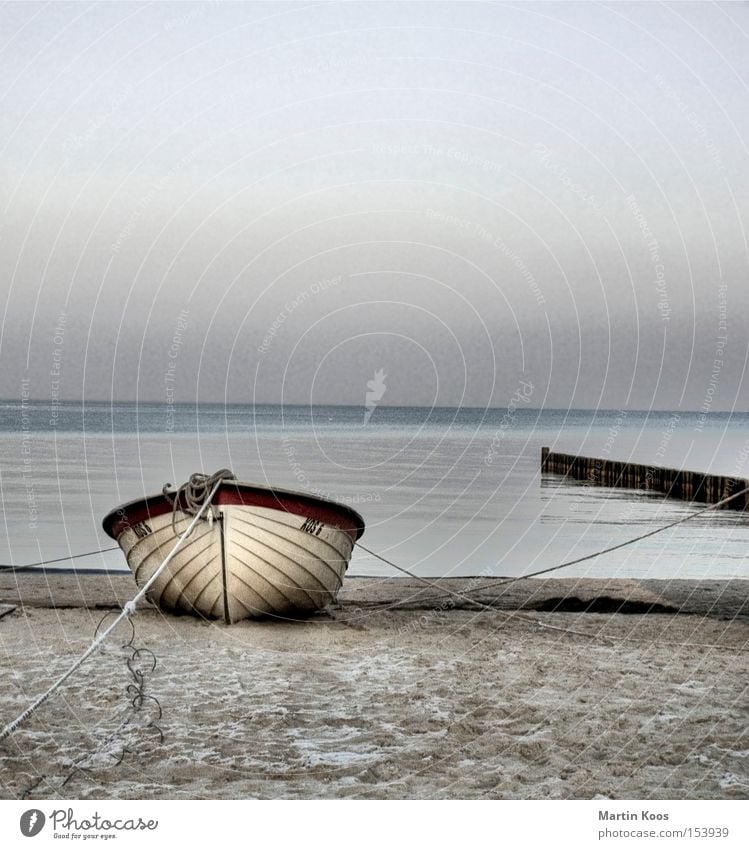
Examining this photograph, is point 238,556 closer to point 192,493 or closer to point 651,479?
point 192,493

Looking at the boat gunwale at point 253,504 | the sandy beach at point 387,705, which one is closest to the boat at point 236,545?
the boat gunwale at point 253,504

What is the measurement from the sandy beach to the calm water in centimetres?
373

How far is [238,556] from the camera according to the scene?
714cm

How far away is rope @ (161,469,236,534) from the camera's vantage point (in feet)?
23.1

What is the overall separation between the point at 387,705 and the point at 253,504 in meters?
2.03

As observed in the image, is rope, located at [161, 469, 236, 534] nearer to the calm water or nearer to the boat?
the boat

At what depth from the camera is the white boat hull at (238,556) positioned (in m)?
7.12

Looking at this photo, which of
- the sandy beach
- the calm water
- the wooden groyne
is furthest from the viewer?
the wooden groyne

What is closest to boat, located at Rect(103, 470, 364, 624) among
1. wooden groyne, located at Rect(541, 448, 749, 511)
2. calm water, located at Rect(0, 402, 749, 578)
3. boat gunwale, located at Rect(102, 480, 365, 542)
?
boat gunwale, located at Rect(102, 480, 365, 542)

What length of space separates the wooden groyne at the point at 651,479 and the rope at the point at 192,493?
13426mm

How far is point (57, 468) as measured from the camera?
2452 centimetres

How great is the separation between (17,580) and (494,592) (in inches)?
184

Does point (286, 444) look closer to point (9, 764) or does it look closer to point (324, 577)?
point (324, 577)

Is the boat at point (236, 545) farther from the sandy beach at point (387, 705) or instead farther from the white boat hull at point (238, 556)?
the sandy beach at point (387, 705)
